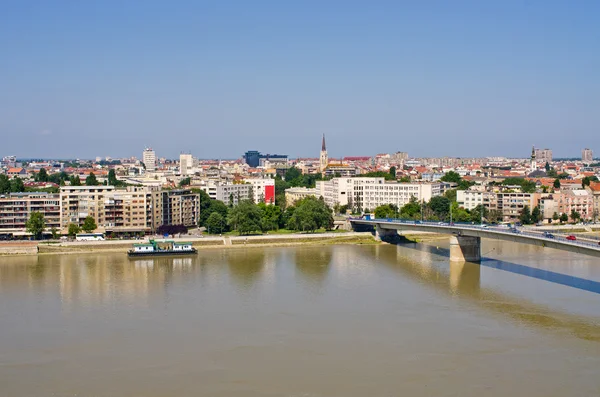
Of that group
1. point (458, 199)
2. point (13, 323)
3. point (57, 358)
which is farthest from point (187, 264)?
point (458, 199)

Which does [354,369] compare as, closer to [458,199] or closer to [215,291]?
[215,291]

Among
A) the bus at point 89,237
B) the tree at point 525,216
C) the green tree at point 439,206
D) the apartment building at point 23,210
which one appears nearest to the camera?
the bus at point 89,237

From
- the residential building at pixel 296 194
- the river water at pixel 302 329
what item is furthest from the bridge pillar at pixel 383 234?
the residential building at pixel 296 194

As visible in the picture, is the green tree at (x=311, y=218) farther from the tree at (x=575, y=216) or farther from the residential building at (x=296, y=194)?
the residential building at (x=296, y=194)

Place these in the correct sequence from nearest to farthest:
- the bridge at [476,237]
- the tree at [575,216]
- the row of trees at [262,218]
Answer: the bridge at [476,237], the row of trees at [262,218], the tree at [575,216]

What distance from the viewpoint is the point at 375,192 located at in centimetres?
3188

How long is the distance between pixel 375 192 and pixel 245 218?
9963mm

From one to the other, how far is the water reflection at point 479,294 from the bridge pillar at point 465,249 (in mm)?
382

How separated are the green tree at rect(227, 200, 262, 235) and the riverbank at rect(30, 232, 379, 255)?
651mm

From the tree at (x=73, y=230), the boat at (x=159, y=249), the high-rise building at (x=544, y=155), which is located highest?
the high-rise building at (x=544, y=155)

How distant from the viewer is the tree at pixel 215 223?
79.0 feet

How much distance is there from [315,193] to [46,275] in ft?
68.0

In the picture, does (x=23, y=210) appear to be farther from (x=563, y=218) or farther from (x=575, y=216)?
(x=575, y=216)

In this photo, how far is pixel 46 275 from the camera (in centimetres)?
1659
